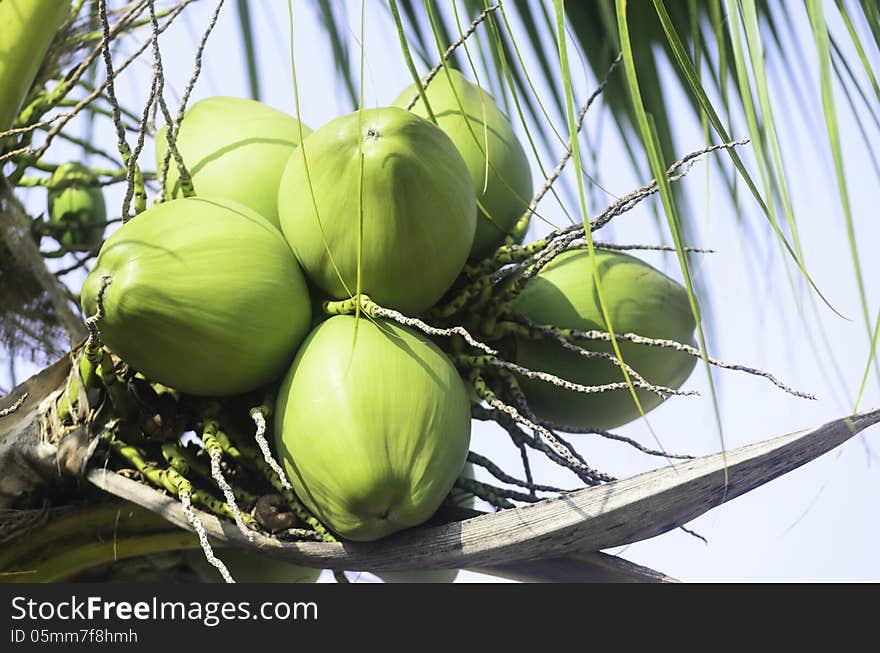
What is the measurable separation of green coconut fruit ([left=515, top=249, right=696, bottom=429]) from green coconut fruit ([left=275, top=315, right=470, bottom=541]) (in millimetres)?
169

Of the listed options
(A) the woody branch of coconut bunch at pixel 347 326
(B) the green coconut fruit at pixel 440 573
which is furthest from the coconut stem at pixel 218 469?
(B) the green coconut fruit at pixel 440 573

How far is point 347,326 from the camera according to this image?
91cm

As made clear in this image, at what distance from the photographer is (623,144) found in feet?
4.08

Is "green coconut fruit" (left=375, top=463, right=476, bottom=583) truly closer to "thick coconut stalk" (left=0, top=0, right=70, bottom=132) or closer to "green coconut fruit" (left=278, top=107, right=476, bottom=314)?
"green coconut fruit" (left=278, top=107, right=476, bottom=314)

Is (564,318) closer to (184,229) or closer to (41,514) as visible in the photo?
(184,229)

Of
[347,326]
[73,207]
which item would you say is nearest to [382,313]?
[347,326]

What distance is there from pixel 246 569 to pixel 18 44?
0.63 metres

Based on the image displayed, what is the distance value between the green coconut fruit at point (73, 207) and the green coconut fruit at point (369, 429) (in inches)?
27.5

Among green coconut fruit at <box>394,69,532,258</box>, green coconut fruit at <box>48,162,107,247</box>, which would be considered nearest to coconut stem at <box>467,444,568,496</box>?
green coconut fruit at <box>394,69,532,258</box>

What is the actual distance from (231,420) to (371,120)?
33 centimetres

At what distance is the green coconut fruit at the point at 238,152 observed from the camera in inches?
41.1

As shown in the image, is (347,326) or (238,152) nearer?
(347,326)

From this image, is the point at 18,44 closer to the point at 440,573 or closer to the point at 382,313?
the point at 382,313

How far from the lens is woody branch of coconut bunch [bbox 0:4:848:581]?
872 mm
